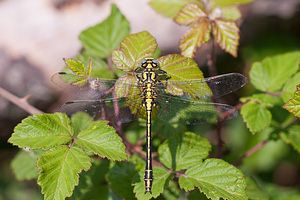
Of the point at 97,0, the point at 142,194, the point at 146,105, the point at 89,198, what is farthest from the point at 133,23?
the point at 142,194

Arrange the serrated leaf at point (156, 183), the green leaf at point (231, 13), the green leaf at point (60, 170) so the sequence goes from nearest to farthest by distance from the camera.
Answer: the green leaf at point (60, 170)
the serrated leaf at point (156, 183)
the green leaf at point (231, 13)

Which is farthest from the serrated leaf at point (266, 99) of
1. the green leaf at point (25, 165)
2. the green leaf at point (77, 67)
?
the green leaf at point (25, 165)

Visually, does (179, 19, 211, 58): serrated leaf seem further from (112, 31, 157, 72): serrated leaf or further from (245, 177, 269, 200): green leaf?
(245, 177, 269, 200): green leaf

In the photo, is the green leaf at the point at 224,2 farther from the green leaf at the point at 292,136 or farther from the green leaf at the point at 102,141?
the green leaf at the point at 102,141

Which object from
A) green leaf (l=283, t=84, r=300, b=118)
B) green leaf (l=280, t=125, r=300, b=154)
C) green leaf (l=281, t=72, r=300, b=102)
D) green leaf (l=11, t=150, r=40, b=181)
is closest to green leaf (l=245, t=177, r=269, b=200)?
green leaf (l=280, t=125, r=300, b=154)

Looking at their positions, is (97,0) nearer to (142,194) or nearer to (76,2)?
(76,2)

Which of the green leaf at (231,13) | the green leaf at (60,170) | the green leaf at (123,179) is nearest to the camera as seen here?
the green leaf at (60,170)

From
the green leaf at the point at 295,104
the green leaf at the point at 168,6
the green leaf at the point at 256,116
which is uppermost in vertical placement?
the green leaf at the point at 168,6
